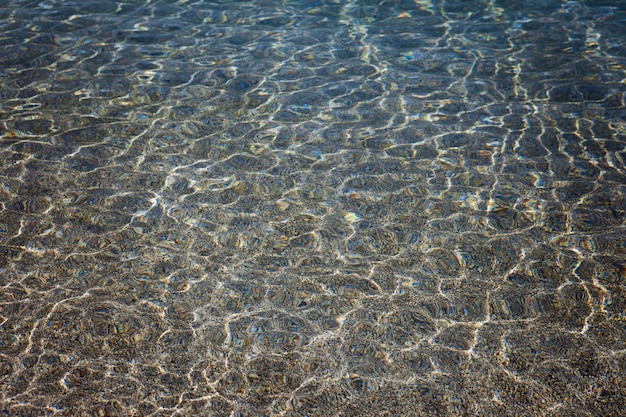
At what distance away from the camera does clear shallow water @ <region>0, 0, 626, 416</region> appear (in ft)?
11.2

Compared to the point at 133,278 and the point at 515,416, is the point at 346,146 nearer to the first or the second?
the point at 133,278

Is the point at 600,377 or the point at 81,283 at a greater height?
the point at 81,283

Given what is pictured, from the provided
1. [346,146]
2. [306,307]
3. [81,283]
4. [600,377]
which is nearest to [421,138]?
[346,146]

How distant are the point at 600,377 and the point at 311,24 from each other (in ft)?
20.0

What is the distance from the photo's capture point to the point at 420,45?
7.40 metres

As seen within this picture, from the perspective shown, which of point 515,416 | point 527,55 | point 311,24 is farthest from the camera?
point 311,24

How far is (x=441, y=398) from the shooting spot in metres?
3.27

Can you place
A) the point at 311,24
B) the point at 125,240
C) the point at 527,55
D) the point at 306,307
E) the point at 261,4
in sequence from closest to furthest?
the point at 306,307 → the point at 125,240 → the point at 527,55 → the point at 311,24 → the point at 261,4

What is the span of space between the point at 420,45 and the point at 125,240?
467cm

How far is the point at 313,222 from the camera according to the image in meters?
4.61

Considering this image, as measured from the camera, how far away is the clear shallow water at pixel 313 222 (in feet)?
11.2

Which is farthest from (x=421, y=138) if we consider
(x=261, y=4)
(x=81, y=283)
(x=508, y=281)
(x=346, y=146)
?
(x=261, y=4)

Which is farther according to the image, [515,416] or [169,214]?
[169,214]

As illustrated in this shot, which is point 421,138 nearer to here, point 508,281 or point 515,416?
point 508,281
